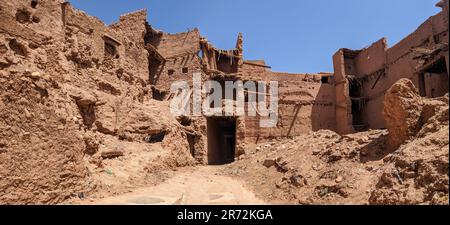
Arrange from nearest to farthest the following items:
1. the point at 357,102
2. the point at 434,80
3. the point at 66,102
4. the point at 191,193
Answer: the point at 66,102
the point at 191,193
the point at 434,80
the point at 357,102

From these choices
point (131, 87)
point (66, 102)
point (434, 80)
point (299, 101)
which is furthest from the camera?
point (299, 101)

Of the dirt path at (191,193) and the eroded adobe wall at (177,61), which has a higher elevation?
the eroded adobe wall at (177,61)

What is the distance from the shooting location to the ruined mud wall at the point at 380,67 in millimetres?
15352

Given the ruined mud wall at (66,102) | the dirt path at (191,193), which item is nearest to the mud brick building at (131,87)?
the ruined mud wall at (66,102)

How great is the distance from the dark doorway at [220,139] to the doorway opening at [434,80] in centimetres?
1043

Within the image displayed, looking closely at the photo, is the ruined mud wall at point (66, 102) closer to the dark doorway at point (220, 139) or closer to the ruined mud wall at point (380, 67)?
the dark doorway at point (220, 139)

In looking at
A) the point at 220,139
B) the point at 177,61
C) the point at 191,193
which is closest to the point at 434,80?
the point at 191,193

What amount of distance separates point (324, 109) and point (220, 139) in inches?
309

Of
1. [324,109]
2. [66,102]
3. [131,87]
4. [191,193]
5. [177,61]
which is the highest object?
[177,61]

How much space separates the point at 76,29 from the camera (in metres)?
12.6

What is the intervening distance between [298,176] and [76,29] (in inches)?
410

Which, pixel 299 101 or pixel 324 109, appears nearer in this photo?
pixel 299 101

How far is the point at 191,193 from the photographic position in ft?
29.9

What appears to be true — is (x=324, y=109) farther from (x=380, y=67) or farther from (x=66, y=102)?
(x=66, y=102)
